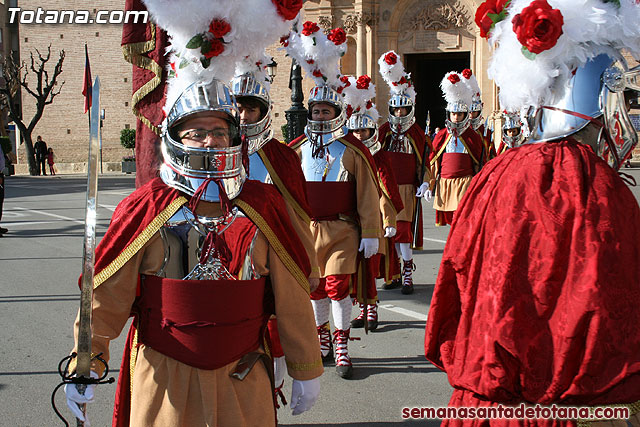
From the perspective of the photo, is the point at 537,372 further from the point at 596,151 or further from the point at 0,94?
the point at 0,94

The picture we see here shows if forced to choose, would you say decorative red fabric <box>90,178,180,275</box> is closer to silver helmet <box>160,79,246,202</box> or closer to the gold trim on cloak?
silver helmet <box>160,79,246,202</box>

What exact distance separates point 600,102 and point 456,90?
8690 mm

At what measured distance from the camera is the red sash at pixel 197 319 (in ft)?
9.10

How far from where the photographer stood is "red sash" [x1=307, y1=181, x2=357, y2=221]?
19.3 ft

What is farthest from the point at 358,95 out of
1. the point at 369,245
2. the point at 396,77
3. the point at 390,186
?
the point at 369,245

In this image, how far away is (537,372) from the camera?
232 cm

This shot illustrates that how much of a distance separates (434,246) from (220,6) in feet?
29.5

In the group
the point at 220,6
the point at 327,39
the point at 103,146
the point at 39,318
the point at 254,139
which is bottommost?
the point at 39,318

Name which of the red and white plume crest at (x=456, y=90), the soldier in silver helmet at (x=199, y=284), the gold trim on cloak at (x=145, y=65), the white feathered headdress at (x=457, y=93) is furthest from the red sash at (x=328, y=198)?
the red and white plume crest at (x=456, y=90)

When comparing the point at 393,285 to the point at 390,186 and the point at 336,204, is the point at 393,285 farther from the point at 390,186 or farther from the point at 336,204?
the point at 336,204

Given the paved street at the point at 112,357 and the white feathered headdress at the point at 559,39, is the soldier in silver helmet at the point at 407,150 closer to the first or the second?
the paved street at the point at 112,357

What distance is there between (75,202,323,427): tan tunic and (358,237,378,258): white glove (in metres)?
2.91

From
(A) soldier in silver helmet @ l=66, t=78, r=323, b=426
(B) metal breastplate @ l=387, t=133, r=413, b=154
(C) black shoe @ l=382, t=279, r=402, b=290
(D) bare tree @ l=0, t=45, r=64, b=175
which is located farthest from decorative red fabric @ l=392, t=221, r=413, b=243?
(D) bare tree @ l=0, t=45, r=64, b=175

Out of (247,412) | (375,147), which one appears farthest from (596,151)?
(375,147)
